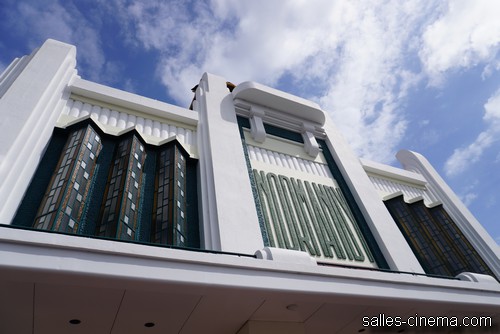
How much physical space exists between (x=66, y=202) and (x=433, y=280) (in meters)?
5.93

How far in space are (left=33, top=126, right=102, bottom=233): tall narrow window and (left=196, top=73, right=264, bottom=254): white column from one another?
2.24 meters

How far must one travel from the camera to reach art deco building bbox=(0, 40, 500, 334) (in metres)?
3.72

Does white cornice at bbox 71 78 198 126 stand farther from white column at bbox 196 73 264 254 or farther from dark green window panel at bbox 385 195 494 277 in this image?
dark green window panel at bbox 385 195 494 277

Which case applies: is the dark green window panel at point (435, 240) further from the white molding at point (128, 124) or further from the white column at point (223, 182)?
the white molding at point (128, 124)

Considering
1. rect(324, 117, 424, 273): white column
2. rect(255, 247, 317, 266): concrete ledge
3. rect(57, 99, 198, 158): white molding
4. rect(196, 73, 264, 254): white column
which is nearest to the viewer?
rect(255, 247, 317, 266): concrete ledge

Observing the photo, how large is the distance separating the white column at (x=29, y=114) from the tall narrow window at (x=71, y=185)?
0.41m

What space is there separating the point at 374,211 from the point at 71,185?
7291mm

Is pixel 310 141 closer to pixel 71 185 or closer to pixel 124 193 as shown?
pixel 124 193

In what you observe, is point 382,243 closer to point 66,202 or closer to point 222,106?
point 222,106

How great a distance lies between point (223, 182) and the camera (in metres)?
7.45

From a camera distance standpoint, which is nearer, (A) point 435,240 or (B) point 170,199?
(B) point 170,199

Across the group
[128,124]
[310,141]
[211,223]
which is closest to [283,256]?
[211,223]

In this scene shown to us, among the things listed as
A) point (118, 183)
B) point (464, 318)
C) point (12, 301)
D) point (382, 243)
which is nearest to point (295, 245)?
point (382, 243)

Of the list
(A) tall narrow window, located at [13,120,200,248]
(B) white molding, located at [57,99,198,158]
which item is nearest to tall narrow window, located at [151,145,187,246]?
(A) tall narrow window, located at [13,120,200,248]
